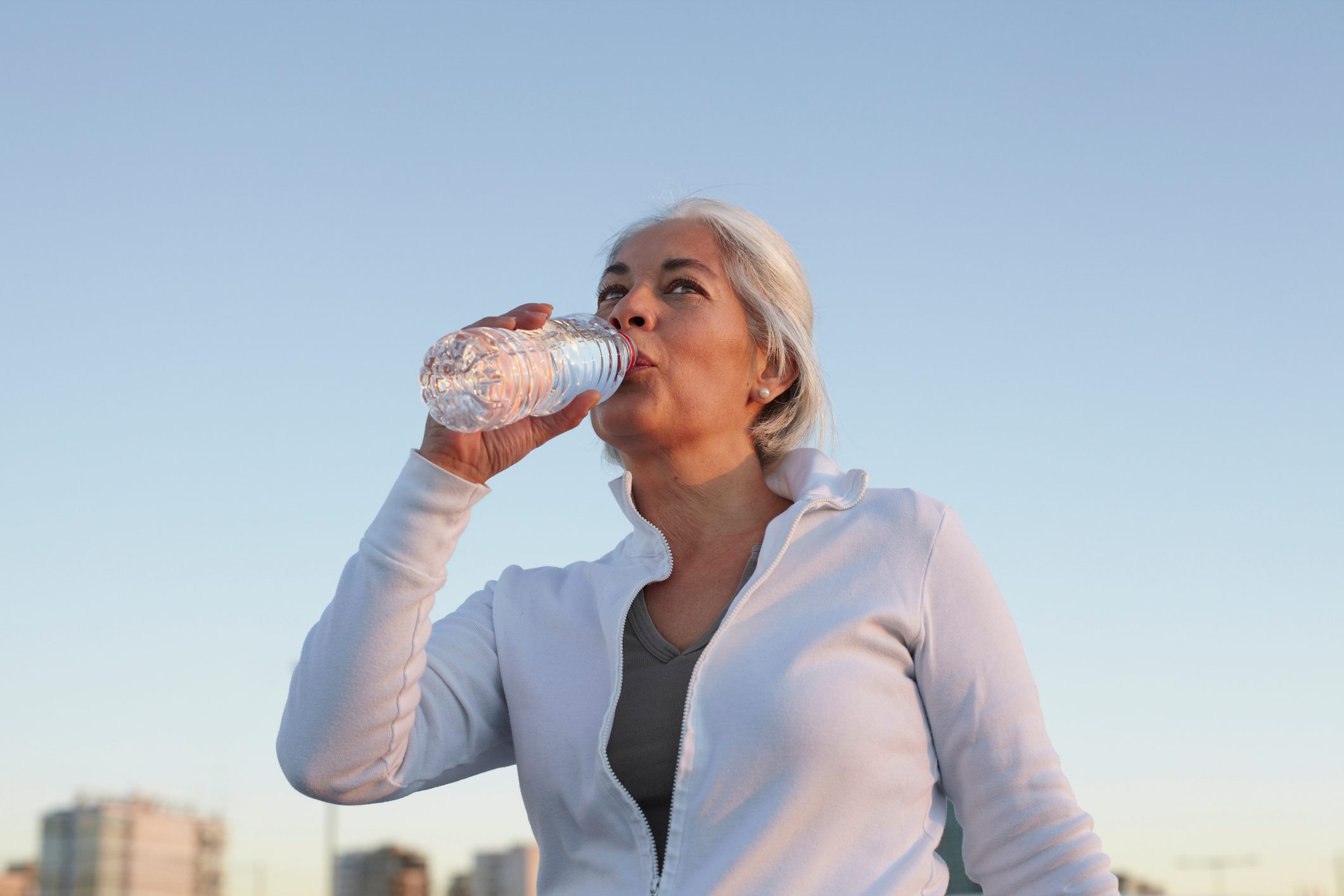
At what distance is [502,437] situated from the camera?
2730mm

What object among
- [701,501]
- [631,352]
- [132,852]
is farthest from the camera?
[132,852]

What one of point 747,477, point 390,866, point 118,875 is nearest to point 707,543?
point 747,477

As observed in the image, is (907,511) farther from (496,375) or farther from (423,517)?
(423,517)

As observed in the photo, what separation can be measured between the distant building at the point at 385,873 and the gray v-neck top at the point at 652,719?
43.8 m

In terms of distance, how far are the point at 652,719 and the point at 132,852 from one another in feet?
136

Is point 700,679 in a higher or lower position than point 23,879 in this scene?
higher

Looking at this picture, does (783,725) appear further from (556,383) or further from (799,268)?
(799,268)

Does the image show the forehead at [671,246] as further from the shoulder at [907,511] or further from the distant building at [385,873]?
the distant building at [385,873]

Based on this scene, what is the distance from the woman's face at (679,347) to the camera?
309cm

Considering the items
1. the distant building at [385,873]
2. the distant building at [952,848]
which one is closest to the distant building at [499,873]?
the distant building at [385,873]

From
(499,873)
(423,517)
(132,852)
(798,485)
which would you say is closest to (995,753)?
(798,485)

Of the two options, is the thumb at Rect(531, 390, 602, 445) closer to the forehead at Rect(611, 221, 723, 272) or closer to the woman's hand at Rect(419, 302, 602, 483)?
the woman's hand at Rect(419, 302, 602, 483)

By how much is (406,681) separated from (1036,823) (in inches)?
52.6

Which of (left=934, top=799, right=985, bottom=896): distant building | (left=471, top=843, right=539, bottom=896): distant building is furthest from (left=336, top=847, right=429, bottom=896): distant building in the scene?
(left=934, top=799, right=985, bottom=896): distant building
